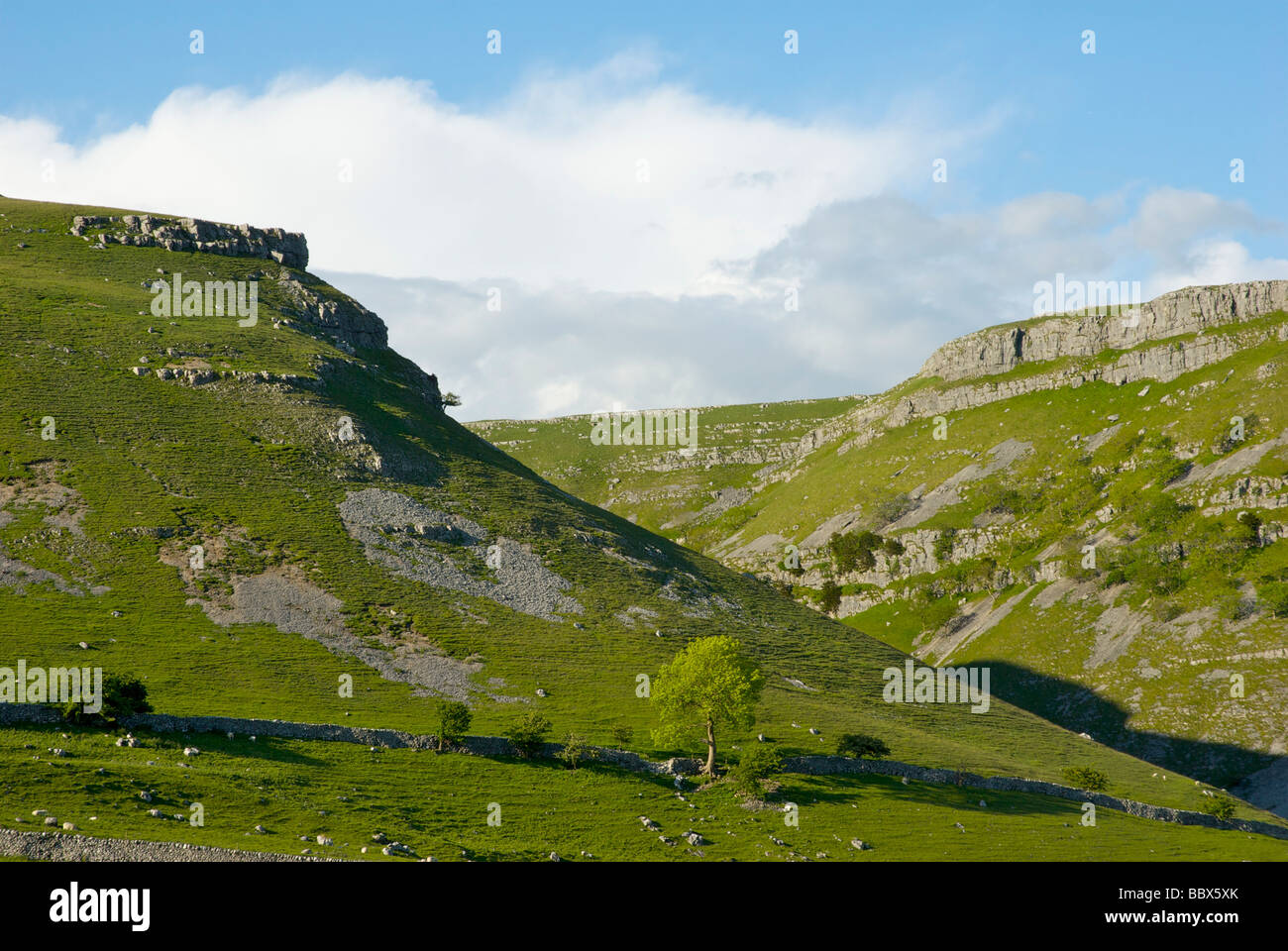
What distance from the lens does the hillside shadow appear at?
113875mm

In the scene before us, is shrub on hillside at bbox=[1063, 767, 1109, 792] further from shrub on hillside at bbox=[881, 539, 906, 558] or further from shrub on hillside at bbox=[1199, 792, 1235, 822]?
shrub on hillside at bbox=[881, 539, 906, 558]

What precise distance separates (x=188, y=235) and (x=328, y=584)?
89182 millimetres

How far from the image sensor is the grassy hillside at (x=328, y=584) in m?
74.2

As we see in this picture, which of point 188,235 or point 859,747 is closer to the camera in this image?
point 859,747

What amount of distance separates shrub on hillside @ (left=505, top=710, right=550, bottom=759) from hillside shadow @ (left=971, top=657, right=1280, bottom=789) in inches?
3182

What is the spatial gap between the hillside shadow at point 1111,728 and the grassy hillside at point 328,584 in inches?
791

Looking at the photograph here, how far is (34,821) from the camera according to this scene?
47.1m

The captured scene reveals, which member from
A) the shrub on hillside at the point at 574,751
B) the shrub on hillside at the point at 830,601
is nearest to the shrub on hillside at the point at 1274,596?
the shrub on hillside at the point at 830,601

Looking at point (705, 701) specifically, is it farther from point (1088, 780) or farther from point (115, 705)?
point (115, 705)

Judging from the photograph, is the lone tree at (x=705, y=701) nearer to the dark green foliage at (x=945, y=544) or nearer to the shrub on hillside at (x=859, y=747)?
the shrub on hillside at (x=859, y=747)

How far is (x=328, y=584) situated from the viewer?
101 meters

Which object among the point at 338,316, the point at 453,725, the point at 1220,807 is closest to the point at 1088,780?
the point at 1220,807

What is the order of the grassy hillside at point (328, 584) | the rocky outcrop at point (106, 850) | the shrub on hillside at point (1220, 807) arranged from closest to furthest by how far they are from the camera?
the rocky outcrop at point (106, 850)
the grassy hillside at point (328, 584)
the shrub on hillside at point (1220, 807)
